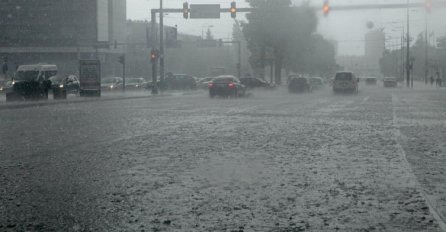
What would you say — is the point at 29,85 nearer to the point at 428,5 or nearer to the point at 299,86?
the point at 428,5

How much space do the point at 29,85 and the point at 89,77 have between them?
665 centimetres

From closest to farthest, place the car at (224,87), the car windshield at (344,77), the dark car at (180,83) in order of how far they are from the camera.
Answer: the car at (224,87)
the car windshield at (344,77)
the dark car at (180,83)

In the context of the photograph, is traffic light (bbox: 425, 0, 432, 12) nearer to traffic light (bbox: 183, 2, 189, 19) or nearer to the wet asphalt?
traffic light (bbox: 183, 2, 189, 19)

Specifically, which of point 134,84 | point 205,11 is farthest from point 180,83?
point 205,11

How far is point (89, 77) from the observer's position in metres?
42.2

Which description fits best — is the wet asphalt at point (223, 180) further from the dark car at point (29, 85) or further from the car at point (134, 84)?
the car at point (134, 84)

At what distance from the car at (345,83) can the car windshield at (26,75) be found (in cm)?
2554

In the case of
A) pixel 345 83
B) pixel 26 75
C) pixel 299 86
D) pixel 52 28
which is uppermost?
pixel 52 28

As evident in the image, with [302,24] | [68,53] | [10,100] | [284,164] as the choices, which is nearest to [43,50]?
[68,53]

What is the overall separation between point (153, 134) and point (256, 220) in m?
9.41

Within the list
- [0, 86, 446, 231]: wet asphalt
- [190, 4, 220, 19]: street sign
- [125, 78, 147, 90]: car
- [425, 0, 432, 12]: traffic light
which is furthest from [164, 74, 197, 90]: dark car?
[0, 86, 446, 231]: wet asphalt

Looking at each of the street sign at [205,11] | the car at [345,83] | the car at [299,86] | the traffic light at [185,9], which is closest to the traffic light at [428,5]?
the street sign at [205,11]

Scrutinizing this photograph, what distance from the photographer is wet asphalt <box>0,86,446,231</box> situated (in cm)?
604

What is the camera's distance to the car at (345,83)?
51406 mm
